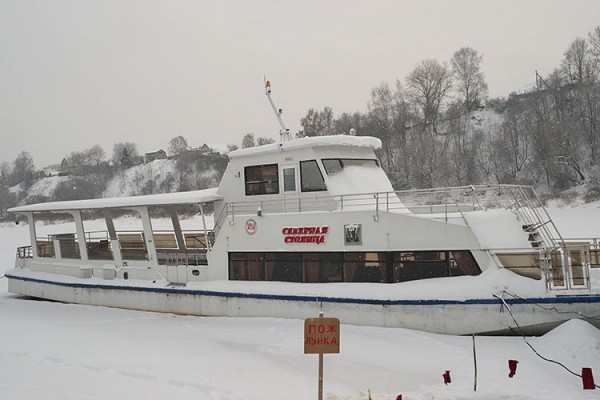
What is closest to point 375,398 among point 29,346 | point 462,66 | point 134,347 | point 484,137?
Answer: point 134,347

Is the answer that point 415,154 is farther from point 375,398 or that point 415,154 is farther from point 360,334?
point 375,398

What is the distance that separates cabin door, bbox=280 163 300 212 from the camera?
1356 cm

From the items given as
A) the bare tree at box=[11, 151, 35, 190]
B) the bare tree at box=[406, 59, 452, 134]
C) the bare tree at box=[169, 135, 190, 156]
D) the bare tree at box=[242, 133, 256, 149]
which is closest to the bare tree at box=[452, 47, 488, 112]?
the bare tree at box=[406, 59, 452, 134]

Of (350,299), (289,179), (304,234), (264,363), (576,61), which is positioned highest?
(576,61)

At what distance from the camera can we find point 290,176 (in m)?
13.7

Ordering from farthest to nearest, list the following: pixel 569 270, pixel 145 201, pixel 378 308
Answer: pixel 145 201
pixel 378 308
pixel 569 270

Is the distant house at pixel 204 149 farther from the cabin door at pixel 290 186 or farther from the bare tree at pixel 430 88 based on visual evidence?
the cabin door at pixel 290 186

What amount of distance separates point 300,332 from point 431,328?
287cm

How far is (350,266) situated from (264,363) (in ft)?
12.0

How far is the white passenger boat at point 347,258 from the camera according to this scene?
34.3 feet

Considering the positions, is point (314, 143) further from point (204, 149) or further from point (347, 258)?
point (204, 149)

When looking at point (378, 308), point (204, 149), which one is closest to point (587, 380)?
point (378, 308)

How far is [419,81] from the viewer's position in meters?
52.5

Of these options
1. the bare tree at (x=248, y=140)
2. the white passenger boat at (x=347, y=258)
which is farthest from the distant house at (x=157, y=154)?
the white passenger boat at (x=347, y=258)
